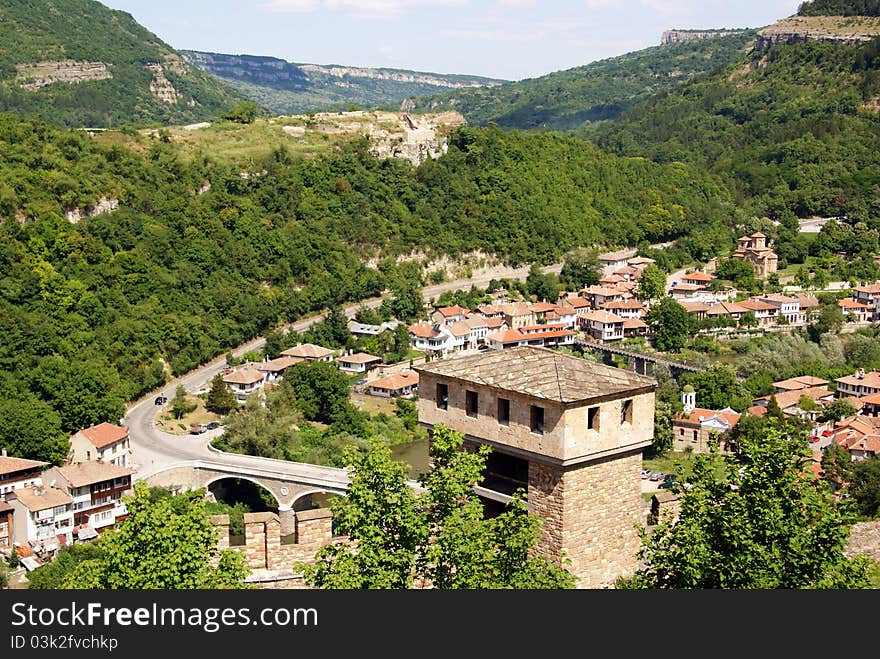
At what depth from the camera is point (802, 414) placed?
1724 inches

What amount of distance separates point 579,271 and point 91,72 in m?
67.1

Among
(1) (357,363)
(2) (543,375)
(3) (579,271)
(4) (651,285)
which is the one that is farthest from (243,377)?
(2) (543,375)

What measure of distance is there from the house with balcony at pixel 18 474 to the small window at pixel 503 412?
25.7 meters

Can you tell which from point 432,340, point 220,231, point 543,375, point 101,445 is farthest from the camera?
point 220,231

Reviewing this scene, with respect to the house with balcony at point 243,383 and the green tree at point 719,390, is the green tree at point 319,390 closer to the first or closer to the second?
the house with balcony at point 243,383

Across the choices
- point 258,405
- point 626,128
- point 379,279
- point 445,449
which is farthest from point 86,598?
point 626,128

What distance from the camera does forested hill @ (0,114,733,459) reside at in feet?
148

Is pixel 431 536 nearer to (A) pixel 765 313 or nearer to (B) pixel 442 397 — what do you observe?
(B) pixel 442 397

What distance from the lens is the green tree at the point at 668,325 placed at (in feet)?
189

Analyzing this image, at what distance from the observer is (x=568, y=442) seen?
10773mm

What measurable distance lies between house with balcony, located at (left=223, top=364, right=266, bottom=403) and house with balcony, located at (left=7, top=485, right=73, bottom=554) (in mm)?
14204

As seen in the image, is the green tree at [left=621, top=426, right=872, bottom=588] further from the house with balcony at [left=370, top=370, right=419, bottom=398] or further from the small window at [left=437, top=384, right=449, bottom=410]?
the house with balcony at [left=370, top=370, right=419, bottom=398]

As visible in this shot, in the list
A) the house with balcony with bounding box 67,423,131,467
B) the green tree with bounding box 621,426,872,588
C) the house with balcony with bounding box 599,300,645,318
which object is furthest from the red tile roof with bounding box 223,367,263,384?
the green tree with bounding box 621,426,872,588

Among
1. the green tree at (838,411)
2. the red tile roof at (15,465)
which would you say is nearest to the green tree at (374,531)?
the red tile roof at (15,465)
